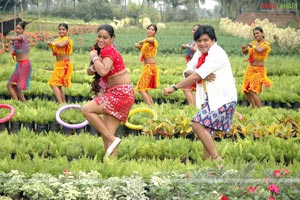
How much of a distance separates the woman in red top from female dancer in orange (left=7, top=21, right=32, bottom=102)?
3.45 meters

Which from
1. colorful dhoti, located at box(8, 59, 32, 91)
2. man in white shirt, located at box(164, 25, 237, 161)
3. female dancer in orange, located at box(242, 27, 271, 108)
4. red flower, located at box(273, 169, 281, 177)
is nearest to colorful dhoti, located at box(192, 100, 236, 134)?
man in white shirt, located at box(164, 25, 237, 161)

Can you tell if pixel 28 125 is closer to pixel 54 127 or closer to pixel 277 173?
pixel 54 127

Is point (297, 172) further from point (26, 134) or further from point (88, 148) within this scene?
point (26, 134)

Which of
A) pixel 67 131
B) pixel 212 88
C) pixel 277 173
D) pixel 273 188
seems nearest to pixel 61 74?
pixel 67 131

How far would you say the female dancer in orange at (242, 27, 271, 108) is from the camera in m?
8.42

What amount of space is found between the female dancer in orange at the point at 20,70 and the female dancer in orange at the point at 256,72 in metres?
3.28

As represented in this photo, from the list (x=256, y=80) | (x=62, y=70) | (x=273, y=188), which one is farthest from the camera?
(x=256, y=80)

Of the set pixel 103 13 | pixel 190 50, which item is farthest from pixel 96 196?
pixel 103 13

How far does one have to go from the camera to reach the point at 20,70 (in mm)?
8359

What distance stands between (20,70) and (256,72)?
357 centimetres

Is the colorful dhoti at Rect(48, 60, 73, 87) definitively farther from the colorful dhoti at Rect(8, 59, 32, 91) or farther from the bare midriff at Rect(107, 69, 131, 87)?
the bare midriff at Rect(107, 69, 131, 87)

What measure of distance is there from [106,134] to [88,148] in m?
0.37

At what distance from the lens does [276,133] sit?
6.12m

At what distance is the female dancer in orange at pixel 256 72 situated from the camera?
8422 mm
